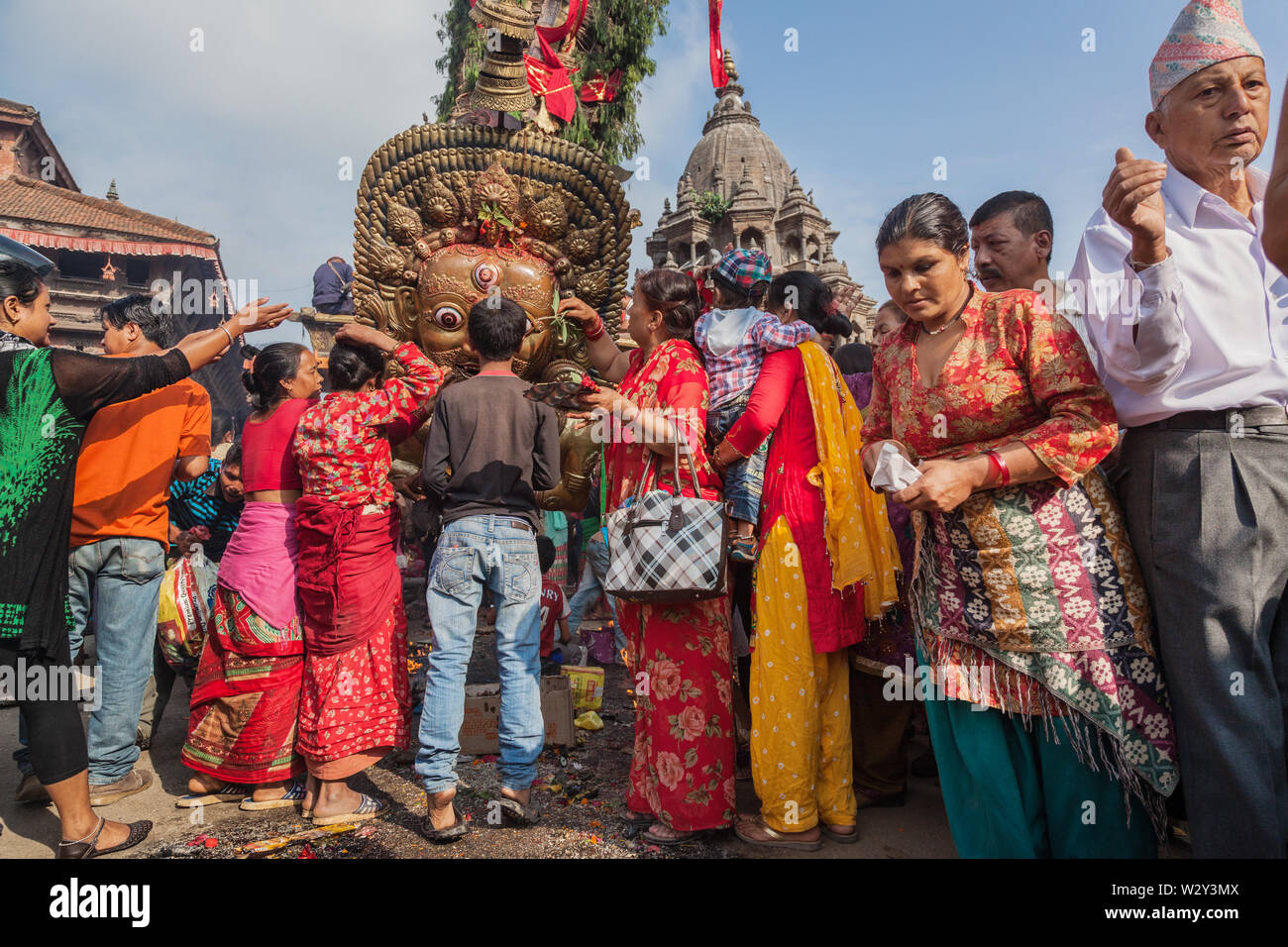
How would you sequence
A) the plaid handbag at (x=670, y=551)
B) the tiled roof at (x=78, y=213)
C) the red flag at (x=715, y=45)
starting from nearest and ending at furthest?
1. the plaid handbag at (x=670, y=551)
2. the red flag at (x=715, y=45)
3. the tiled roof at (x=78, y=213)

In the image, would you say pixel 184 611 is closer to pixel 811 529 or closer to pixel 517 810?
pixel 517 810

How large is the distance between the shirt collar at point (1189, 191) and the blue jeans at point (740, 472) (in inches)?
57.5

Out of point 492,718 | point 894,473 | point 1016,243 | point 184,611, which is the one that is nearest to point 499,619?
point 492,718

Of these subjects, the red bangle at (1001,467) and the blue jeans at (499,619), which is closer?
the red bangle at (1001,467)

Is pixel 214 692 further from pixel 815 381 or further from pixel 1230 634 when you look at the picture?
pixel 1230 634

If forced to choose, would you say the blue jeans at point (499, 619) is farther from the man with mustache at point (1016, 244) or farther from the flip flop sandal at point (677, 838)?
the man with mustache at point (1016, 244)

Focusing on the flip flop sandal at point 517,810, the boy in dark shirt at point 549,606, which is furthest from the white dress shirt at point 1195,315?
the boy in dark shirt at point 549,606

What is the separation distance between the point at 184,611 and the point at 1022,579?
3.79 metres

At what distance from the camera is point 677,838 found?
2.64 meters

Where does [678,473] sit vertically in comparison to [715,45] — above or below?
below

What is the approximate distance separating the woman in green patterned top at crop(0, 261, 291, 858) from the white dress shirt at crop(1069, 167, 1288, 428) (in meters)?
3.19

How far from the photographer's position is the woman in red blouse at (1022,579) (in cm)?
188

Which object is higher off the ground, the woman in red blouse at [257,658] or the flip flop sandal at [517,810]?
the woman in red blouse at [257,658]

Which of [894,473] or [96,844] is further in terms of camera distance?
[96,844]
